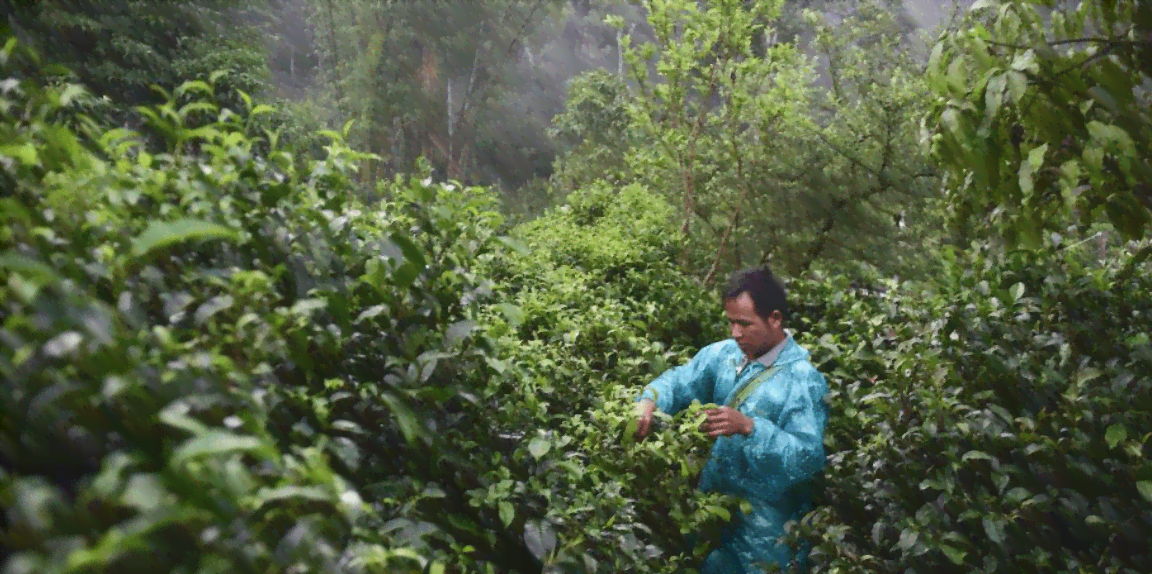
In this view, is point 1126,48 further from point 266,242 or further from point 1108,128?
point 266,242

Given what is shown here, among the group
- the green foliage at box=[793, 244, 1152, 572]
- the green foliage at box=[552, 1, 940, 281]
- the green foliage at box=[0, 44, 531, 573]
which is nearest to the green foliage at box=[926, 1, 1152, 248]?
the green foliage at box=[793, 244, 1152, 572]

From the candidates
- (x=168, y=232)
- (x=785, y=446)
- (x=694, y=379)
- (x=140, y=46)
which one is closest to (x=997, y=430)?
(x=785, y=446)

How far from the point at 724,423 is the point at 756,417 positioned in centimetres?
32

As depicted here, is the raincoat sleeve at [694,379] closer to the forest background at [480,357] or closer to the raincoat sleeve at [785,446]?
the forest background at [480,357]

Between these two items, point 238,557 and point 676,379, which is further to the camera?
point 676,379

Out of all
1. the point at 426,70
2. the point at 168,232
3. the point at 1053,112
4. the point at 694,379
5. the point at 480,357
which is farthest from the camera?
the point at 426,70

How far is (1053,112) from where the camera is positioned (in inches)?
94.0

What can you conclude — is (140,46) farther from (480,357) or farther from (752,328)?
(480,357)

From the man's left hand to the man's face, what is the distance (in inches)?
23.3

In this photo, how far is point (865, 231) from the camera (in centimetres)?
949

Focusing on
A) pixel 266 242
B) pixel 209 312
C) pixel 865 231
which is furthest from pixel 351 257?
pixel 865 231

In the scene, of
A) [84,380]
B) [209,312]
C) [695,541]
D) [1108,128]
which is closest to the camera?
[84,380]

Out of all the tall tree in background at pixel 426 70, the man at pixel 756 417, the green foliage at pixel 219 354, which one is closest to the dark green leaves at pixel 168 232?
the green foliage at pixel 219 354

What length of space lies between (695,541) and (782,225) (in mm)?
6787
